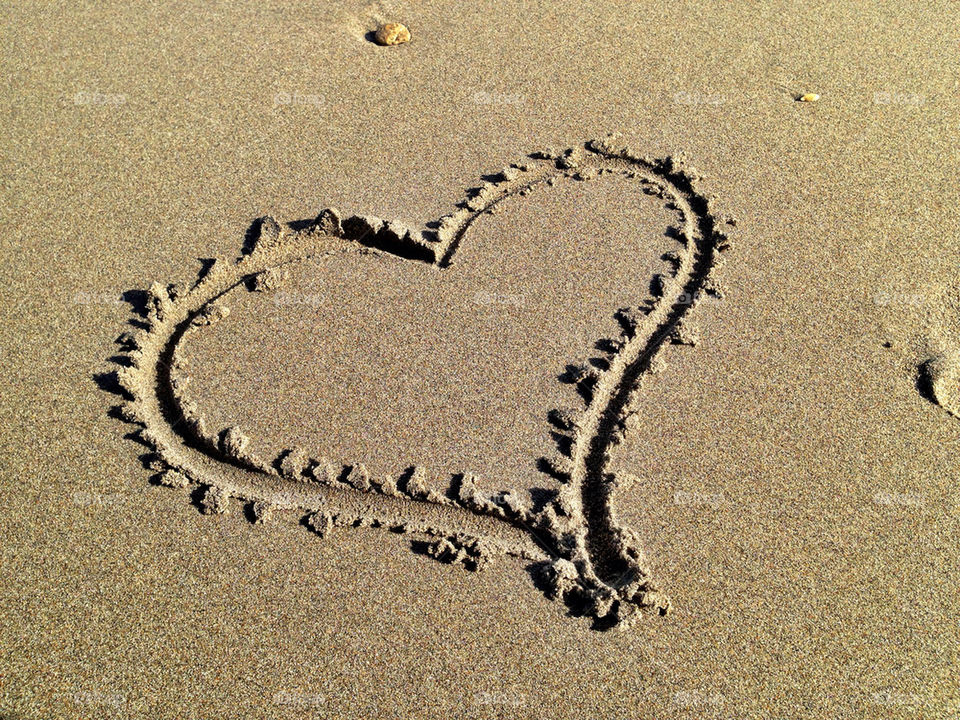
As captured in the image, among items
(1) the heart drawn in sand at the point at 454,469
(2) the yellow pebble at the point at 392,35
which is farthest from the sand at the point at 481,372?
(2) the yellow pebble at the point at 392,35

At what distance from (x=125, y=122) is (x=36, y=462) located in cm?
189

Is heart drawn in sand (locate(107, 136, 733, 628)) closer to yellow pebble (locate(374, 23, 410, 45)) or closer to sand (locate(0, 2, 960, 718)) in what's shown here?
sand (locate(0, 2, 960, 718))

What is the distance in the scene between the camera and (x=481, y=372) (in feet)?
9.96

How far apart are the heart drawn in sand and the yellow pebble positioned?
1306 millimetres

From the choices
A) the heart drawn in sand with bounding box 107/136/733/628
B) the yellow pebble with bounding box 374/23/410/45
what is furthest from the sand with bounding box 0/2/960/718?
the yellow pebble with bounding box 374/23/410/45

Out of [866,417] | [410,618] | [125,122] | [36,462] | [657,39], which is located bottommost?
[36,462]

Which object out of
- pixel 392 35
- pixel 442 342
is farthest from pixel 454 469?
pixel 392 35

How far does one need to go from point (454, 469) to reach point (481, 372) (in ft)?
1.39

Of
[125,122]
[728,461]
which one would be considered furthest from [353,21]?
[728,461]

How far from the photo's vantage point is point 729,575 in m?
2.57

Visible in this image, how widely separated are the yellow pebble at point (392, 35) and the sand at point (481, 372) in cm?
14

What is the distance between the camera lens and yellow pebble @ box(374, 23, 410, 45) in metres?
4.31

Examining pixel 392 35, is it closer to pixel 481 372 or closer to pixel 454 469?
pixel 481 372

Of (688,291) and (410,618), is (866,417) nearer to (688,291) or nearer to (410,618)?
(688,291)
